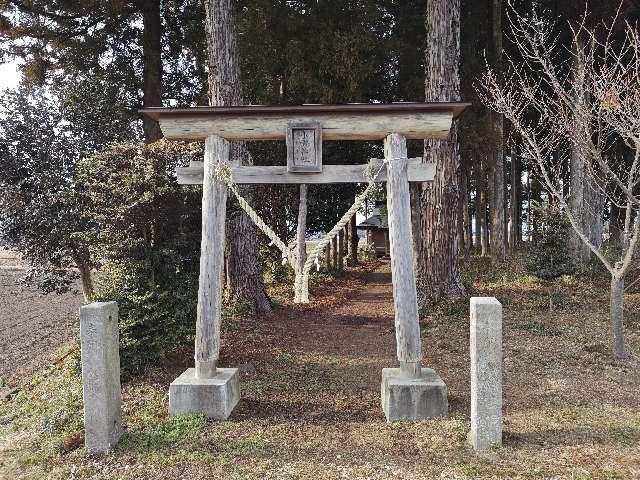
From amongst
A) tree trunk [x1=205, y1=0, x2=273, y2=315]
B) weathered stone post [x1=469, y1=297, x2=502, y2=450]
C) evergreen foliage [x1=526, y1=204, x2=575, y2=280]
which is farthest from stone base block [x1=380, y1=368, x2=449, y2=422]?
evergreen foliage [x1=526, y1=204, x2=575, y2=280]

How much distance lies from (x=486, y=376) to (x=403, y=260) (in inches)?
55.3

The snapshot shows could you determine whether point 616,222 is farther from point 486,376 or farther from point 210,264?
point 210,264

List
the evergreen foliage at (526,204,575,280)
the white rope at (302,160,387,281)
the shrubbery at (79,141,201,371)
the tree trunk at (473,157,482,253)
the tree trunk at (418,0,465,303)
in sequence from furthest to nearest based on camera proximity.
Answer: the tree trunk at (473,157,482,253) < the evergreen foliage at (526,204,575,280) < the tree trunk at (418,0,465,303) < the shrubbery at (79,141,201,371) < the white rope at (302,160,387,281)

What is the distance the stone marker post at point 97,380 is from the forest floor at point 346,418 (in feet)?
0.53

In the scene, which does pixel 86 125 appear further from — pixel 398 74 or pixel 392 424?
pixel 398 74

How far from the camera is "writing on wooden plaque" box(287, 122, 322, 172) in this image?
4973 mm

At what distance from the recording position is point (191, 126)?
16.6 ft

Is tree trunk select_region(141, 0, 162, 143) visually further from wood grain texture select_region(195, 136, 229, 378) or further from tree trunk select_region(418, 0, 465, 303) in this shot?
wood grain texture select_region(195, 136, 229, 378)

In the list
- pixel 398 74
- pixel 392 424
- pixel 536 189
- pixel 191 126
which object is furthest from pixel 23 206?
pixel 536 189

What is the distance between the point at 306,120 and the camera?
503 cm

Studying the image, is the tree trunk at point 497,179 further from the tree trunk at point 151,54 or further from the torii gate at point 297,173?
the torii gate at point 297,173

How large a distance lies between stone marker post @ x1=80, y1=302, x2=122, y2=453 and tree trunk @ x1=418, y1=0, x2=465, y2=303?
21.9 ft

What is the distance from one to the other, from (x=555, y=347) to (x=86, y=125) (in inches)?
356

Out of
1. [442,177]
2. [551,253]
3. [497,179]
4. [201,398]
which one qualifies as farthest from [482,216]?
[201,398]
